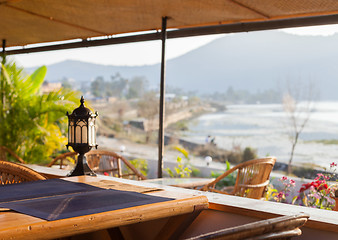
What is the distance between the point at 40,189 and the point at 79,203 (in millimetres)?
383

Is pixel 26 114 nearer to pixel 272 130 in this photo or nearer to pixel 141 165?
pixel 141 165

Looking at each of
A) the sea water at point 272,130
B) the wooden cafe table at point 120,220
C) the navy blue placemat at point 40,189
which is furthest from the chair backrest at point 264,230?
the sea water at point 272,130

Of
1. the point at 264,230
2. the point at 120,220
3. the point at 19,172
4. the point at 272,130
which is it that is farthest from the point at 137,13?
the point at 272,130

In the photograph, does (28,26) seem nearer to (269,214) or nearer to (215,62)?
(269,214)

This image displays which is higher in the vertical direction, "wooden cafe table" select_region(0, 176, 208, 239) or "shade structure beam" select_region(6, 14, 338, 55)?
"shade structure beam" select_region(6, 14, 338, 55)

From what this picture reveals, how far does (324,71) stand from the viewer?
2061 cm

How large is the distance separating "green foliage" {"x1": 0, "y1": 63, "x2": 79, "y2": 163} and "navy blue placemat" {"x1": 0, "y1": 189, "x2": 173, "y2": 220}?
4.32 metres

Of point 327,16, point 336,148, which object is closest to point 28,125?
point 327,16

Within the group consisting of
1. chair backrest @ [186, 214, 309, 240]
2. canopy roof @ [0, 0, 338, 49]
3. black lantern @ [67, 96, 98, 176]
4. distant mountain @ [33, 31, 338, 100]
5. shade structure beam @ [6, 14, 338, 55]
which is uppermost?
distant mountain @ [33, 31, 338, 100]

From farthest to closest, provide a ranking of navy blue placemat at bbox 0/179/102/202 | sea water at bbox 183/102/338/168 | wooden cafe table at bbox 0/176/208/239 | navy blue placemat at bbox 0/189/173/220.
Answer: sea water at bbox 183/102/338/168 < navy blue placemat at bbox 0/179/102/202 < navy blue placemat at bbox 0/189/173/220 < wooden cafe table at bbox 0/176/208/239

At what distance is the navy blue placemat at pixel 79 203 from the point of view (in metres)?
1.55

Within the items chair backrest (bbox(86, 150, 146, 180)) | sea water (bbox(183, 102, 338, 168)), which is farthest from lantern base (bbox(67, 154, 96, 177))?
sea water (bbox(183, 102, 338, 168))

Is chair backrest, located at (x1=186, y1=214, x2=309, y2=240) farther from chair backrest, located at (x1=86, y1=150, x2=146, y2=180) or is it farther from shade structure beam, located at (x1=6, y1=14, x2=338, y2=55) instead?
chair backrest, located at (x1=86, y1=150, x2=146, y2=180)

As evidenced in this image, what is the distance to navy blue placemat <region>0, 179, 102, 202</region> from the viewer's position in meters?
1.86
